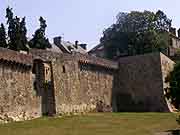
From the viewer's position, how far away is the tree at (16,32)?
51.1 m

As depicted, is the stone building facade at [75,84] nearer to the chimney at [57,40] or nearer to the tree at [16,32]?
the tree at [16,32]

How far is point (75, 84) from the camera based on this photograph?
45.3m

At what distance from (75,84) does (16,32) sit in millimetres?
11292

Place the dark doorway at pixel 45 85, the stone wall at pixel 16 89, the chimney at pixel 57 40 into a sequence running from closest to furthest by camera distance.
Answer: the stone wall at pixel 16 89 < the dark doorway at pixel 45 85 < the chimney at pixel 57 40

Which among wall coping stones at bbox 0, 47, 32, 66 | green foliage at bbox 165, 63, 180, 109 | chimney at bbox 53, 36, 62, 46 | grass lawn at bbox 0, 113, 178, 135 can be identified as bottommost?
grass lawn at bbox 0, 113, 178, 135

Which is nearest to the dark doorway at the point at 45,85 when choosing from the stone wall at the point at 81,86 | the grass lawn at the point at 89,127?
the stone wall at the point at 81,86

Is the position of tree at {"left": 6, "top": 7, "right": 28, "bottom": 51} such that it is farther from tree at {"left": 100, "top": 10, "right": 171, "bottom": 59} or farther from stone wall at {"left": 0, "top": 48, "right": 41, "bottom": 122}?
tree at {"left": 100, "top": 10, "right": 171, "bottom": 59}

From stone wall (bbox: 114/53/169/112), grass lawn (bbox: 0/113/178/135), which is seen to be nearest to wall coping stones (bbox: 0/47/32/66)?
grass lawn (bbox: 0/113/178/135)

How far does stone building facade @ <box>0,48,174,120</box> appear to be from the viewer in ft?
119

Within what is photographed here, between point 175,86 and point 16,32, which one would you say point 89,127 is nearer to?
point 175,86

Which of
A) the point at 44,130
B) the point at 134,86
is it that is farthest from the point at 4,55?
the point at 134,86

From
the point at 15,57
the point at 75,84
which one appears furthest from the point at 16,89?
the point at 75,84

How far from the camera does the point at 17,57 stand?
3672cm

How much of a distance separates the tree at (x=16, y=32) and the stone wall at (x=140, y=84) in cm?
1245
